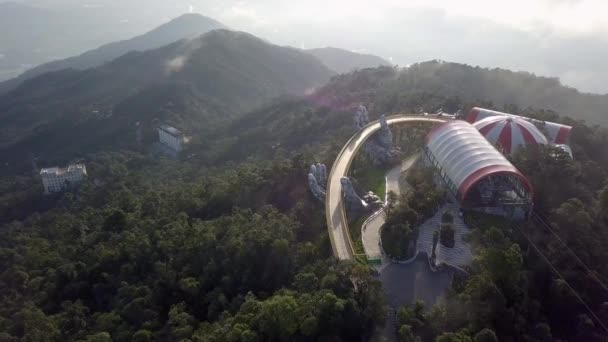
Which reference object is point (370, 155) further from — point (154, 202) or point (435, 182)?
point (154, 202)

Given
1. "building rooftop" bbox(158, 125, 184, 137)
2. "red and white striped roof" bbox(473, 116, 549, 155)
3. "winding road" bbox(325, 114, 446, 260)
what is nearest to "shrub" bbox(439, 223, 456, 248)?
"winding road" bbox(325, 114, 446, 260)

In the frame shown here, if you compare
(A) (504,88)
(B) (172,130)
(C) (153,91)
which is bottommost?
(B) (172,130)

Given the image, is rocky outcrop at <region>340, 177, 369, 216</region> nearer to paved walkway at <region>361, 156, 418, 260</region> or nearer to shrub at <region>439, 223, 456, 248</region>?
paved walkway at <region>361, 156, 418, 260</region>

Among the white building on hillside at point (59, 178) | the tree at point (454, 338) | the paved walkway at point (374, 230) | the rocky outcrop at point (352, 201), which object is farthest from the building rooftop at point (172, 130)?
the tree at point (454, 338)

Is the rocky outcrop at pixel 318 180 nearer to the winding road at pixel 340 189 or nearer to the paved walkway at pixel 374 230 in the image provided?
the winding road at pixel 340 189

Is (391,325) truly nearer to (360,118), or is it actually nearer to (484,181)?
(484,181)

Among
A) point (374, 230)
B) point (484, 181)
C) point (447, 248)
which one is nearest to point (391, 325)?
point (447, 248)
